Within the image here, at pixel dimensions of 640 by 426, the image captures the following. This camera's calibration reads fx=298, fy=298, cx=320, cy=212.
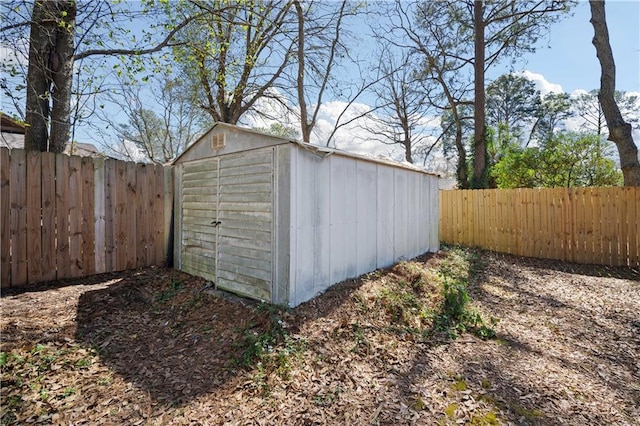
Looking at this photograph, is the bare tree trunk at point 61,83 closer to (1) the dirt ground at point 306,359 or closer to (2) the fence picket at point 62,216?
(2) the fence picket at point 62,216

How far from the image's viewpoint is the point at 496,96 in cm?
1806

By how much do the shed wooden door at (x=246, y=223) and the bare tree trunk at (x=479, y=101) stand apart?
8.54 metres

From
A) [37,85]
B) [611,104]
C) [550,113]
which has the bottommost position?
[37,85]

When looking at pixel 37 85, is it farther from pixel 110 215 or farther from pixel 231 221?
pixel 231 221

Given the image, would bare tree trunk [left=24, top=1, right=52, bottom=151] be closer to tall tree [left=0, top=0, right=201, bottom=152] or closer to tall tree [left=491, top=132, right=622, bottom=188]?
tall tree [left=0, top=0, right=201, bottom=152]

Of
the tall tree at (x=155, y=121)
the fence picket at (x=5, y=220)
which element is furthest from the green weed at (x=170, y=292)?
the tall tree at (x=155, y=121)

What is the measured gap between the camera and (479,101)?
967 centimetres

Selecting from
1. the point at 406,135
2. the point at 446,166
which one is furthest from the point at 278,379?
the point at 446,166

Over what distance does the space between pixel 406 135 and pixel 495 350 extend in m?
15.0

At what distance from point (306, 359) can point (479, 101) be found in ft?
33.1

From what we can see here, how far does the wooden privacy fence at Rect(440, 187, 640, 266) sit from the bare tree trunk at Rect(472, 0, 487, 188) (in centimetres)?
220

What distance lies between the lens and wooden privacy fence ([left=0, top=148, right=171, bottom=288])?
3.71 meters

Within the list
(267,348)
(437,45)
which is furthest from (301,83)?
(267,348)

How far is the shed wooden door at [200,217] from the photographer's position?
13.8 ft
